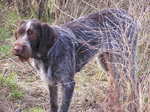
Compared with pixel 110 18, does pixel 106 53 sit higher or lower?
lower

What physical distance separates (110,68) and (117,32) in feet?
1.68

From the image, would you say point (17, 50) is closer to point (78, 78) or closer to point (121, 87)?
point (121, 87)

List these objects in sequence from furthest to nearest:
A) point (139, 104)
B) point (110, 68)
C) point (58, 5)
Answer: point (58, 5), point (110, 68), point (139, 104)

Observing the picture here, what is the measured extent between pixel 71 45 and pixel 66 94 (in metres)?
0.67

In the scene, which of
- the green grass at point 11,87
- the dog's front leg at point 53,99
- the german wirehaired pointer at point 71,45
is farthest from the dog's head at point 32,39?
the green grass at point 11,87

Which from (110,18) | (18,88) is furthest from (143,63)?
(18,88)

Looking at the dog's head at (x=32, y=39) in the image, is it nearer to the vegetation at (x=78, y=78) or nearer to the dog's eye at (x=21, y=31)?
the dog's eye at (x=21, y=31)

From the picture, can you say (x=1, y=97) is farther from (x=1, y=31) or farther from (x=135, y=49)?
(x=1, y=31)

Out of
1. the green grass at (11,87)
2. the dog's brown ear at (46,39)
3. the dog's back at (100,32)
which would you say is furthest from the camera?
the green grass at (11,87)

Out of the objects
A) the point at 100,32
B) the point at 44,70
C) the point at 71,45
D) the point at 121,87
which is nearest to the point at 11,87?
the point at 44,70

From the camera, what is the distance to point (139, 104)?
220 inches

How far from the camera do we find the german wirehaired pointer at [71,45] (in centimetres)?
608

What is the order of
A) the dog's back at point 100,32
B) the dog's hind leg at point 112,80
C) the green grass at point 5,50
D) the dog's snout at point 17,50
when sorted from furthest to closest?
the green grass at point 5,50, the dog's back at point 100,32, the dog's snout at point 17,50, the dog's hind leg at point 112,80

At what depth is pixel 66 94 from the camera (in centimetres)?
655
